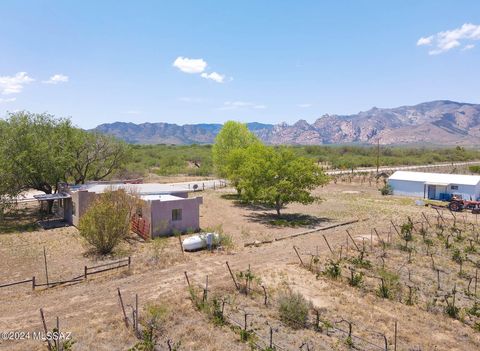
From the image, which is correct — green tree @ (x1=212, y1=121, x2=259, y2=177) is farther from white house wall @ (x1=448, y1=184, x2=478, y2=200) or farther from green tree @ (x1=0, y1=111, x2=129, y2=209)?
white house wall @ (x1=448, y1=184, x2=478, y2=200)

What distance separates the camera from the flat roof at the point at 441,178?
129 ft

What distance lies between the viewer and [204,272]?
18031 mm

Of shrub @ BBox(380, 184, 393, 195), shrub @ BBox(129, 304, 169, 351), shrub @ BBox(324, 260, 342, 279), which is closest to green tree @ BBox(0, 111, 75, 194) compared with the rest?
shrub @ BBox(129, 304, 169, 351)

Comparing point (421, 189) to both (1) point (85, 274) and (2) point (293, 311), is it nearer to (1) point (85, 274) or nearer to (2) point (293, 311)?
(2) point (293, 311)

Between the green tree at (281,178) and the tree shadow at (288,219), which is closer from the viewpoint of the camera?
the tree shadow at (288,219)

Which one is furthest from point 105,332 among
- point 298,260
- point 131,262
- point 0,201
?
point 0,201

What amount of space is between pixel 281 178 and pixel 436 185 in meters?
20.6

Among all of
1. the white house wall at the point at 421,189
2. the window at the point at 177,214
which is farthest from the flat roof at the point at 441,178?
the window at the point at 177,214

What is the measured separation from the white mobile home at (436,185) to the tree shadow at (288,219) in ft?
55.8

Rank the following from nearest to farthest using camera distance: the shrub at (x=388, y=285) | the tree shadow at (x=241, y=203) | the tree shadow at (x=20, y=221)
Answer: the shrub at (x=388, y=285) < the tree shadow at (x=20, y=221) < the tree shadow at (x=241, y=203)

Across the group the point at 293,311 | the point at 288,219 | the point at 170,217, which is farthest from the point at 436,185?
the point at 293,311

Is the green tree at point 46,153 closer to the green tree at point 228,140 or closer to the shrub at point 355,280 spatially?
the green tree at point 228,140

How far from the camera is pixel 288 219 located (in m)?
31.9

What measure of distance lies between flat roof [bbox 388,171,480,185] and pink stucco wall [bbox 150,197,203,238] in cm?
2864
